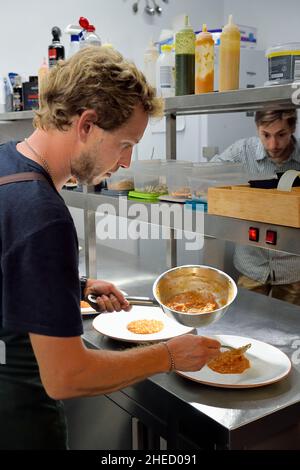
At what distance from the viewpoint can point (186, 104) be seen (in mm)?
1421

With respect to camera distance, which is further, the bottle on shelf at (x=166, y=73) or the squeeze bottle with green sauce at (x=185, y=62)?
the bottle on shelf at (x=166, y=73)

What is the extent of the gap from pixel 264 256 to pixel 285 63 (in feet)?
4.93

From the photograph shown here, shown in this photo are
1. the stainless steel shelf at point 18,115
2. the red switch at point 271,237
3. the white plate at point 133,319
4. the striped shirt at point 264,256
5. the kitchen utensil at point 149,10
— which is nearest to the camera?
the red switch at point 271,237

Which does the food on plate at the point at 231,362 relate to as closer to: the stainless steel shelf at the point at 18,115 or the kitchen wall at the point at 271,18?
the stainless steel shelf at the point at 18,115

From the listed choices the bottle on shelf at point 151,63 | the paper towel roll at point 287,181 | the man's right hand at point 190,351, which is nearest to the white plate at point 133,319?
the man's right hand at point 190,351

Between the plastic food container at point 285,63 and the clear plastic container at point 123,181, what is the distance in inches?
32.1

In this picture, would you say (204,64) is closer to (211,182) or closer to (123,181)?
(211,182)

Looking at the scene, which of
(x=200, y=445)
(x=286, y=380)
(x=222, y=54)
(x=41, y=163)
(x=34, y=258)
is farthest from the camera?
(x=222, y=54)

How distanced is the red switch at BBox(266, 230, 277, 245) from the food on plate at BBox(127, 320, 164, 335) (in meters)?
0.49

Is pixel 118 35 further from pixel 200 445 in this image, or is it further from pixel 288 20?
pixel 200 445

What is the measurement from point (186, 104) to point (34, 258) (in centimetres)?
78

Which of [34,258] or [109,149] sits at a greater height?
[109,149]

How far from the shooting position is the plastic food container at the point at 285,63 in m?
1.19
